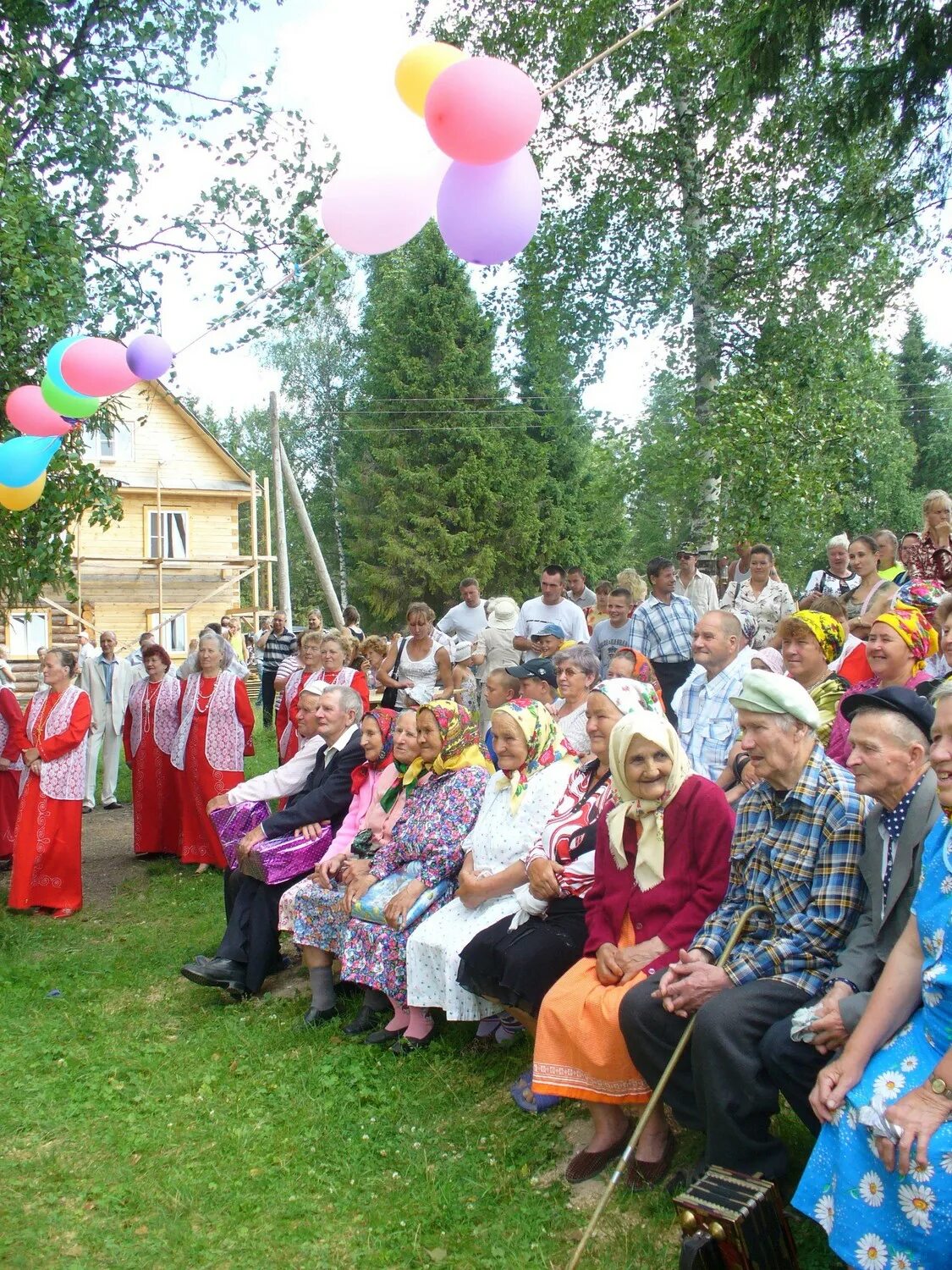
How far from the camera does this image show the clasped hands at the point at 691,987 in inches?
128

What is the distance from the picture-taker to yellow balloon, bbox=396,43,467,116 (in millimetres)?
4551

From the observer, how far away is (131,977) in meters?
6.25

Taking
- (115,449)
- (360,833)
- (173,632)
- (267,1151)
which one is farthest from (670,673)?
(115,449)

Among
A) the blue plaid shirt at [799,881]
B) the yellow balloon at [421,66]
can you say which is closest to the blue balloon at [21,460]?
the yellow balloon at [421,66]

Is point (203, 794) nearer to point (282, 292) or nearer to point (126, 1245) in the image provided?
point (282, 292)

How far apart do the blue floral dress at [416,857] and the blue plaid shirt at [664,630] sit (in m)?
3.21

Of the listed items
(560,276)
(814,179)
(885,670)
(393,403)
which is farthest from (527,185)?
(393,403)

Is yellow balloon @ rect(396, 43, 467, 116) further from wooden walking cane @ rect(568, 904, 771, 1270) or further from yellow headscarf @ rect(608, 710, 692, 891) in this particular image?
wooden walking cane @ rect(568, 904, 771, 1270)

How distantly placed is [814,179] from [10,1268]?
14072 millimetres

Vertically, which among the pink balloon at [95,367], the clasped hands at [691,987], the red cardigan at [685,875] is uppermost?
the pink balloon at [95,367]

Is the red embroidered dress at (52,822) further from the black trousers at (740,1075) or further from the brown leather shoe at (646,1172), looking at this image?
the black trousers at (740,1075)

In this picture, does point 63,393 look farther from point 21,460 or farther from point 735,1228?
point 735,1228

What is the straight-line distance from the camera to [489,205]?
4625 mm

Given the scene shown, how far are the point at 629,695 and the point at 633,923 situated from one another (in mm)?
955
